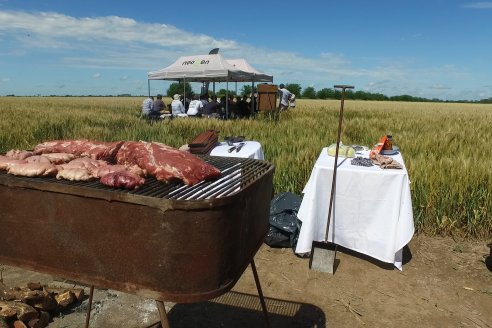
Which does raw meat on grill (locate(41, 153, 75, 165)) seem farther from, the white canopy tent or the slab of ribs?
the white canopy tent

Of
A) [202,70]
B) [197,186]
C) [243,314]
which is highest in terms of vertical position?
[202,70]

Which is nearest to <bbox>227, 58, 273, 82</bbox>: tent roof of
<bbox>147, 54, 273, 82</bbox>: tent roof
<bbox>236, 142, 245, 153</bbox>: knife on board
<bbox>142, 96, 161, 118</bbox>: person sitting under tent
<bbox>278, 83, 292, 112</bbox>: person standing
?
<bbox>147, 54, 273, 82</bbox>: tent roof

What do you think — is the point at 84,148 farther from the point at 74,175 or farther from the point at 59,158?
the point at 74,175

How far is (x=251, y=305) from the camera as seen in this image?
3.45 m

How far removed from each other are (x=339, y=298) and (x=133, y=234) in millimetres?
2511

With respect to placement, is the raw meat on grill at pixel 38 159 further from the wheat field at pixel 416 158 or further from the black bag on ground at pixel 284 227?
the wheat field at pixel 416 158

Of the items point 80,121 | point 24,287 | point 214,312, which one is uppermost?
point 80,121

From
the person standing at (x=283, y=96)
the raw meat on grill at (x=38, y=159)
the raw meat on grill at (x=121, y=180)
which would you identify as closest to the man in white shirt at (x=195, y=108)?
the person standing at (x=283, y=96)

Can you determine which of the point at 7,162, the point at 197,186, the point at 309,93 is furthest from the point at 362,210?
the point at 309,93

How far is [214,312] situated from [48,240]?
74.2 inches

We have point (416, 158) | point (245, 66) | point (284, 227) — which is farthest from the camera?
point (245, 66)

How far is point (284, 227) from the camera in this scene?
14.7 ft

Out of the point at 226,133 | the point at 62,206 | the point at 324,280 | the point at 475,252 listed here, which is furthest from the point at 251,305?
the point at 226,133

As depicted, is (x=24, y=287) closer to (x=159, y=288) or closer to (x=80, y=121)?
(x=159, y=288)
